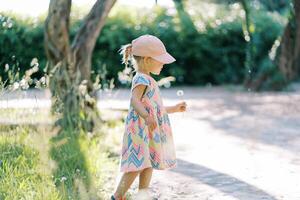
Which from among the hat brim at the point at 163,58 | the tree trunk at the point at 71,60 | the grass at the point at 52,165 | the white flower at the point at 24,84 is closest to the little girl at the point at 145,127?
the hat brim at the point at 163,58

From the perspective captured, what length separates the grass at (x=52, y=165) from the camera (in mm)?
5195

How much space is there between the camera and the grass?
5.20m

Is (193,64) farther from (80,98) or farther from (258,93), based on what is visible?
(80,98)

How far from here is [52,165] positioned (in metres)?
5.66

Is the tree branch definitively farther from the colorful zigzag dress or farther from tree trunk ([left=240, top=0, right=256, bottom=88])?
tree trunk ([left=240, top=0, right=256, bottom=88])

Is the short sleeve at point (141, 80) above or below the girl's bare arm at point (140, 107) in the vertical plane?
above

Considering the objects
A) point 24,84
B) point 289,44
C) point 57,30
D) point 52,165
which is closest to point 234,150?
point 57,30

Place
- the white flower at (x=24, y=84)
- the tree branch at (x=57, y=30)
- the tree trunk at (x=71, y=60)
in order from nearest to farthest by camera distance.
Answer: the white flower at (x=24, y=84) < the tree trunk at (x=71, y=60) < the tree branch at (x=57, y=30)

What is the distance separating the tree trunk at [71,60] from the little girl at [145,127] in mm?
2556

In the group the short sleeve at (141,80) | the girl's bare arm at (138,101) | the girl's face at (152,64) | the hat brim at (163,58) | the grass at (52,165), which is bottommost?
the grass at (52,165)

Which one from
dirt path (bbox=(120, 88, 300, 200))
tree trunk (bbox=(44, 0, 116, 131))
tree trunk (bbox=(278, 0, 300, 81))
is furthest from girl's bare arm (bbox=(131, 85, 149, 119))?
tree trunk (bbox=(278, 0, 300, 81))

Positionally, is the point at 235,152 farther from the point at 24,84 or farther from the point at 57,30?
the point at 24,84

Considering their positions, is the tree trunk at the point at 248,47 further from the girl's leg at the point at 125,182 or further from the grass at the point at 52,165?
the girl's leg at the point at 125,182

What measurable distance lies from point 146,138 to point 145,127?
0.25 feet
